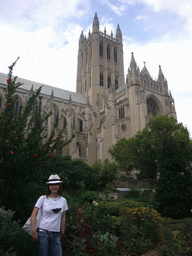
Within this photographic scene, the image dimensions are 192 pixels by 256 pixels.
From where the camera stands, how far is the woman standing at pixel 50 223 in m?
3.24

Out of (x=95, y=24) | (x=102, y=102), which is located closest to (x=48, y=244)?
(x=102, y=102)

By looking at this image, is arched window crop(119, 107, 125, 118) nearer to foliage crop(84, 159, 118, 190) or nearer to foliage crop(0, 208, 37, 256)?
foliage crop(84, 159, 118, 190)

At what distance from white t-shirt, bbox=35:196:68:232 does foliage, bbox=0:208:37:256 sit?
715 mm

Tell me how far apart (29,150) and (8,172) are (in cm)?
87

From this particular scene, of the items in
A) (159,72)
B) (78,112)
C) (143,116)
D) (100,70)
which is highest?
(100,70)

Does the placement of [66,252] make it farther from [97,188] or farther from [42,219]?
[97,188]

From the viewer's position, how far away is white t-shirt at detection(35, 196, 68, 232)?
133 inches

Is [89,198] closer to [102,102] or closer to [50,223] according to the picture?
[50,223]

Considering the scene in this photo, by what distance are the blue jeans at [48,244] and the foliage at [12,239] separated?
557 mm

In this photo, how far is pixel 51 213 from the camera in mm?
3479

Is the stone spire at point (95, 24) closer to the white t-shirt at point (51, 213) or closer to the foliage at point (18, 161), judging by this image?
the foliage at point (18, 161)

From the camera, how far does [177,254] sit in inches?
168

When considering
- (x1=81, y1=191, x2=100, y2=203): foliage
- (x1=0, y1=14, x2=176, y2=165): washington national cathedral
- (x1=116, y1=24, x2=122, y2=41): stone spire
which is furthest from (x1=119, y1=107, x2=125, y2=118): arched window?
(x1=116, y1=24, x2=122, y2=41): stone spire

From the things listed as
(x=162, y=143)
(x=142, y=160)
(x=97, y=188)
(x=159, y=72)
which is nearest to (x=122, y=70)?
(x=159, y=72)
